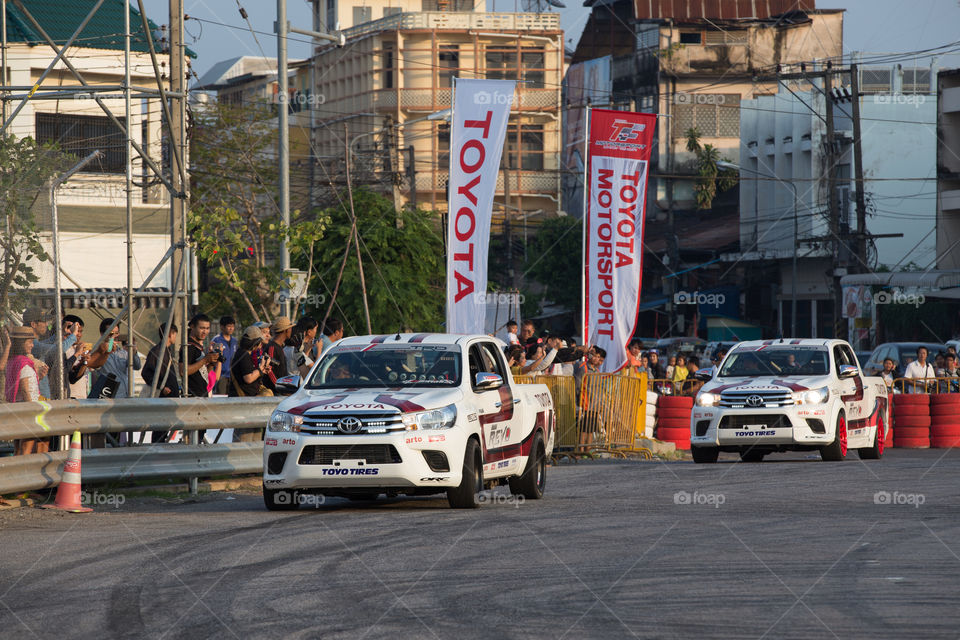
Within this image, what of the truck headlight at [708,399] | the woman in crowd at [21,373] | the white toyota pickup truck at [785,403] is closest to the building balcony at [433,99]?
the white toyota pickup truck at [785,403]

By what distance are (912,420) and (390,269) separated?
17625 mm

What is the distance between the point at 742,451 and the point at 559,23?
6199 centimetres

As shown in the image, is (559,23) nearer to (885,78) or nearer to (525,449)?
(885,78)

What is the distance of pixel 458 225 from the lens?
21.5 m

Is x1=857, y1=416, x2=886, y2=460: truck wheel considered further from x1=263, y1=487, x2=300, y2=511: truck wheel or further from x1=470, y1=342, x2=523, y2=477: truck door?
x1=263, y1=487, x2=300, y2=511: truck wheel

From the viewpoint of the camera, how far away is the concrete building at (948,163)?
58.1m

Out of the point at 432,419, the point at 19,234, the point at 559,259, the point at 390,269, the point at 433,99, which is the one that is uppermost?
the point at 433,99

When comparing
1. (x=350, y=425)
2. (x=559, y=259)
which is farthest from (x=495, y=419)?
(x=559, y=259)

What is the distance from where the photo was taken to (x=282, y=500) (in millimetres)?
13398

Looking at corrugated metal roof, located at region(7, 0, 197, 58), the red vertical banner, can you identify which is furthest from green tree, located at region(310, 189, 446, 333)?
the red vertical banner

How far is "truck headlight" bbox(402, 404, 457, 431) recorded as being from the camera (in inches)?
501

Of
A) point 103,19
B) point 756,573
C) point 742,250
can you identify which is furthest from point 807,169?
point 756,573

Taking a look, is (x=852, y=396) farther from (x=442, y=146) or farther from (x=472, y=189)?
(x=442, y=146)

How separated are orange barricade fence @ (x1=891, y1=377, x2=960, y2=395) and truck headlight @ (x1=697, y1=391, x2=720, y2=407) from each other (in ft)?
A: 31.5
